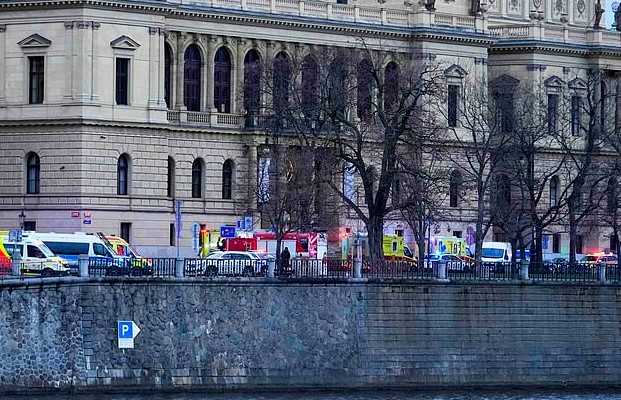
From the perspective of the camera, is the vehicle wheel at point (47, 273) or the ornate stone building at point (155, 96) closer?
the vehicle wheel at point (47, 273)

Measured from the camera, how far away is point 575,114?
181 m

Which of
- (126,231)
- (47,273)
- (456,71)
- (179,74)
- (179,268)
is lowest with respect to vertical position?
(47,273)

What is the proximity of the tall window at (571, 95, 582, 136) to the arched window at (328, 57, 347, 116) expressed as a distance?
55.9ft

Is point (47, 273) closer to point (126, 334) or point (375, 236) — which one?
point (126, 334)

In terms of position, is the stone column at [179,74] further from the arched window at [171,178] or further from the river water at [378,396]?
the river water at [378,396]

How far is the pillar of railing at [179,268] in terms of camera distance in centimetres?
11754

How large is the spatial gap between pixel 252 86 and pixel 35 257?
44.2 metres

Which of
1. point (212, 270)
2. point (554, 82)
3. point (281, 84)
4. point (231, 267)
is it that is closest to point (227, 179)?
point (281, 84)

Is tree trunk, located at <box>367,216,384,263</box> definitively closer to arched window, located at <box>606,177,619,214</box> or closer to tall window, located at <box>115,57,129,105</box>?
arched window, located at <box>606,177,619,214</box>

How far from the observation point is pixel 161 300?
116 meters

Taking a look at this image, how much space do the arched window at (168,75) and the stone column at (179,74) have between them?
15.4 inches

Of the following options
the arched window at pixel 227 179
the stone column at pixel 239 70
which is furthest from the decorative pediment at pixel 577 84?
the arched window at pixel 227 179

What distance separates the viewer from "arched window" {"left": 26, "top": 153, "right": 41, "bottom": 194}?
163m

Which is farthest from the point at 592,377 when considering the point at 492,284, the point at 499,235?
the point at 499,235
